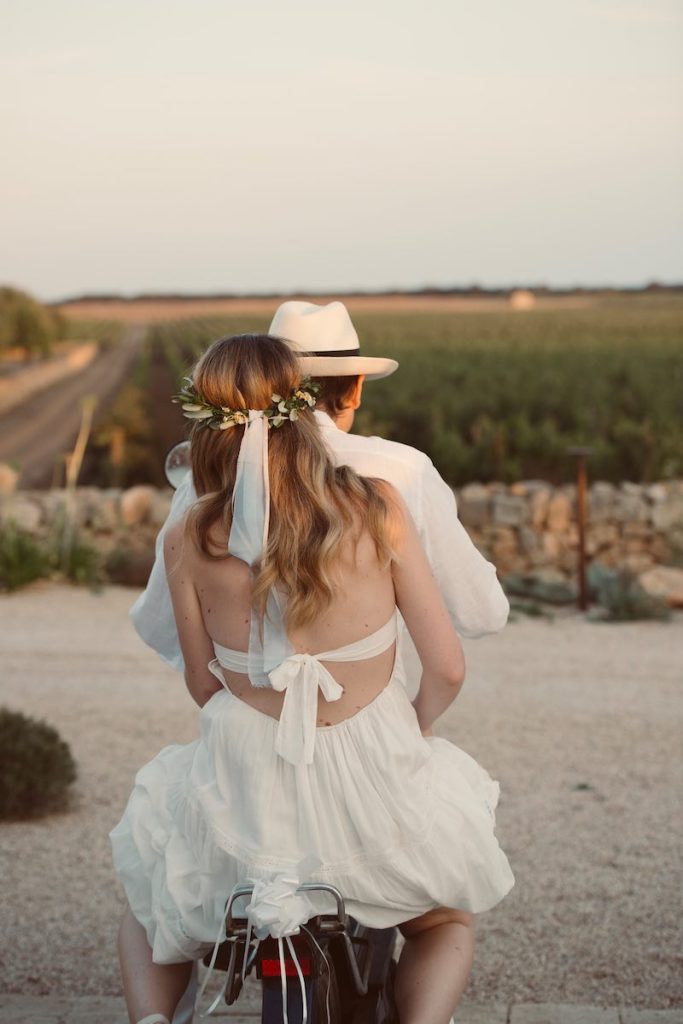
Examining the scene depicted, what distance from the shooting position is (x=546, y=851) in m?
4.82

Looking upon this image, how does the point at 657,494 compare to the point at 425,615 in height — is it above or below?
below

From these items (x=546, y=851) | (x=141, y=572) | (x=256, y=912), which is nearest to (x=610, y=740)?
(x=546, y=851)

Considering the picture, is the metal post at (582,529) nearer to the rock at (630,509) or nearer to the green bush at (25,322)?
the rock at (630,509)

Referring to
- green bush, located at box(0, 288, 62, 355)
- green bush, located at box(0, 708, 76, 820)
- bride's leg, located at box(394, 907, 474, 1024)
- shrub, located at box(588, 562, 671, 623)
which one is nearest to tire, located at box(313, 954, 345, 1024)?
bride's leg, located at box(394, 907, 474, 1024)

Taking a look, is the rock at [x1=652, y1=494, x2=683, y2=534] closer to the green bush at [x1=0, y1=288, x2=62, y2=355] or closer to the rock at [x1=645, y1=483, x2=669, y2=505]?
the rock at [x1=645, y1=483, x2=669, y2=505]

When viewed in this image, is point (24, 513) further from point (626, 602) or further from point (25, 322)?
point (25, 322)

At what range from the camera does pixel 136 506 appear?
11906 mm

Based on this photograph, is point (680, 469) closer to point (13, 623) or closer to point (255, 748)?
point (13, 623)

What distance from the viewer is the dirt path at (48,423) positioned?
2353cm

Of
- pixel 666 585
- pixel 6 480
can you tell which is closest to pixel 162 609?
pixel 666 585

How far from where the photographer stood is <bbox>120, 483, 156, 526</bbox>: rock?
465 inches

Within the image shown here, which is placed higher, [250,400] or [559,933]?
[250,400]

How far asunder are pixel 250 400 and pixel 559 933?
99.3 inches

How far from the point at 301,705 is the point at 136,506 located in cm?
988
